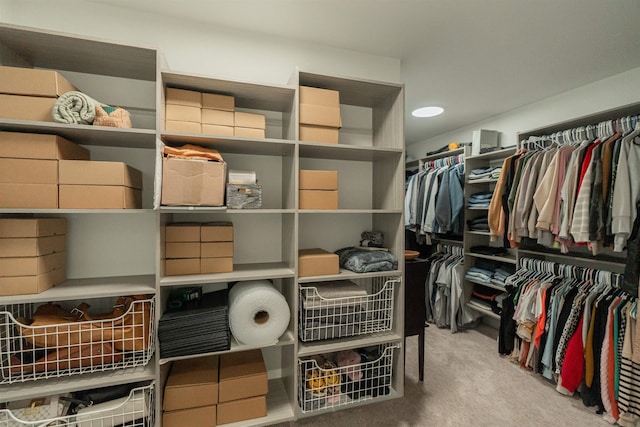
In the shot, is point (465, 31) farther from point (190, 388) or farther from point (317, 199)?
point (190, 388)

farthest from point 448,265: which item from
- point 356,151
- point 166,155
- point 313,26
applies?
point 166,155

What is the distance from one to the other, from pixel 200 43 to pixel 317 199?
46.3 inches

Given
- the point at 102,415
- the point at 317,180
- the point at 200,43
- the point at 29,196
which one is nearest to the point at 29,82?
the point at 29,196

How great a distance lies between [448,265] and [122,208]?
3.16 m

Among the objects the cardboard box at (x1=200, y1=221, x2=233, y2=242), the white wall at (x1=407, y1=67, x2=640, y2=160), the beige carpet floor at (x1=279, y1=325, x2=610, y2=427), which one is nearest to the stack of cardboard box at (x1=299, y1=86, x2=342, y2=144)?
the cardboard box at (x1=200, y1=221, x2=233, y2=242)

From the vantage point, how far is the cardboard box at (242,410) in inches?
58.8

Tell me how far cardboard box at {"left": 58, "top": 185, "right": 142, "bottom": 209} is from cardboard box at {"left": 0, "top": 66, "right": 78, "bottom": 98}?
0.42m

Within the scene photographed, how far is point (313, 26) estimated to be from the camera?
1.73 metres

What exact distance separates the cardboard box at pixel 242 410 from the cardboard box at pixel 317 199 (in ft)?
3.55

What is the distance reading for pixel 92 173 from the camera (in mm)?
1318

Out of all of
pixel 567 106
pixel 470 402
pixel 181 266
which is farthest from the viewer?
pixel 567 106

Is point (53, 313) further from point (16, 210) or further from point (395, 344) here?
point (395, 344)

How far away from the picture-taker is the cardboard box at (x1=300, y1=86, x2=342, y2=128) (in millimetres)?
1635

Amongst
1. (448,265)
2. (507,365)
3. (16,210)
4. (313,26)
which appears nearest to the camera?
(16,210)
